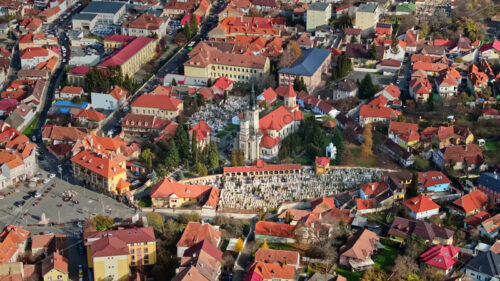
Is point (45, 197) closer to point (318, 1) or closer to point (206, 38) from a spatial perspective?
point (206, 38)

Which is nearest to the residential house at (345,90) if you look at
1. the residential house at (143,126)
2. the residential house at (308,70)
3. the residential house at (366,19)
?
the residential house at (308,70)

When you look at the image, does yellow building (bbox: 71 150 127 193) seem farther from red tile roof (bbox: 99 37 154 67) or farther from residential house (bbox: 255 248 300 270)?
red tile roof (bbox: 99 37 154 67)

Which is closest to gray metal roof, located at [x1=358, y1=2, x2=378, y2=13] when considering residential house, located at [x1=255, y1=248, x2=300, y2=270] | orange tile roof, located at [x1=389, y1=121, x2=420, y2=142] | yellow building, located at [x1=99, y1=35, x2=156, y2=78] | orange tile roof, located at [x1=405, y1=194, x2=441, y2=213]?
yellow building, located at [x1=99, y1=35, x2=156, y2=78]

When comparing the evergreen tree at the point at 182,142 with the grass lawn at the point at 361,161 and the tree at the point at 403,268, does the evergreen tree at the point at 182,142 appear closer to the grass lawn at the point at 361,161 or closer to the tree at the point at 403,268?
the grass lawn at the point at 361,161

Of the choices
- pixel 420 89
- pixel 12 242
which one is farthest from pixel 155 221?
pixel 420 89

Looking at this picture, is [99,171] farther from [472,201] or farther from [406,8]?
[406,8]
